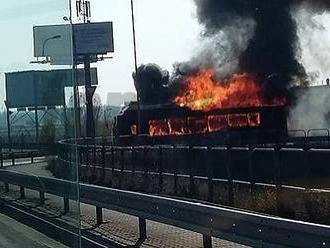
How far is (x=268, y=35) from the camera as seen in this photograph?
1975 inches

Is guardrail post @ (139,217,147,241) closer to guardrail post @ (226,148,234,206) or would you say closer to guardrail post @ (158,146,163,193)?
guardrail post @ (226,148,234,206)

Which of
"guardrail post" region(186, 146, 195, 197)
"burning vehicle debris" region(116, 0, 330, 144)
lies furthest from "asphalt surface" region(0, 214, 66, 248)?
"burning vehicle debris" region(116, 0, 330, 144)

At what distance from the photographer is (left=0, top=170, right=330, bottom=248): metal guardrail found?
692 centimetres

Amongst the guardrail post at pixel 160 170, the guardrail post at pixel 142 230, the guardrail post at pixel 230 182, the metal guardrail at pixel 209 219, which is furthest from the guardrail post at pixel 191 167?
the guardrail post at pixel 142 230

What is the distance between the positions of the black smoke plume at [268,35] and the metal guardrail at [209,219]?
37470mm

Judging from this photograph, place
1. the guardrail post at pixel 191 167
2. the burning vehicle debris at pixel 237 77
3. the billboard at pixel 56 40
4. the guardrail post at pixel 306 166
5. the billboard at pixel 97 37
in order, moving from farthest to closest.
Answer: the billboard at pixel 97 37, the burning vehicle debris at pixel 237 77, the guardrail post at pixel 191 167, the guardrail post at pixel 306 166, the billboard at pixel 56 40

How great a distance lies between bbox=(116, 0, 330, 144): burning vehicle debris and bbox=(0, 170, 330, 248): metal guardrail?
33934 mm

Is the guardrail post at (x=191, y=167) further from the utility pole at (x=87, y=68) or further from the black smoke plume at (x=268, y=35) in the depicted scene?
the utility pole at (x=87, y=68)

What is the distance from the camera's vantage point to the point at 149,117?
51219mm

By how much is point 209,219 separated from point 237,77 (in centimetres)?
4105

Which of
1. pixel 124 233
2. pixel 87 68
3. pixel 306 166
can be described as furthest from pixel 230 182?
pixel 87 68

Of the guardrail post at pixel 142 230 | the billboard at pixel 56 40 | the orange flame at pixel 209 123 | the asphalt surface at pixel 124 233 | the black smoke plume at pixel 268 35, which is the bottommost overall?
the asphalt surface at pixel 124 233

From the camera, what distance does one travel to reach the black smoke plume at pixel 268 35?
162ft

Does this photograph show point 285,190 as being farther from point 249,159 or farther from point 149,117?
point 149,117
